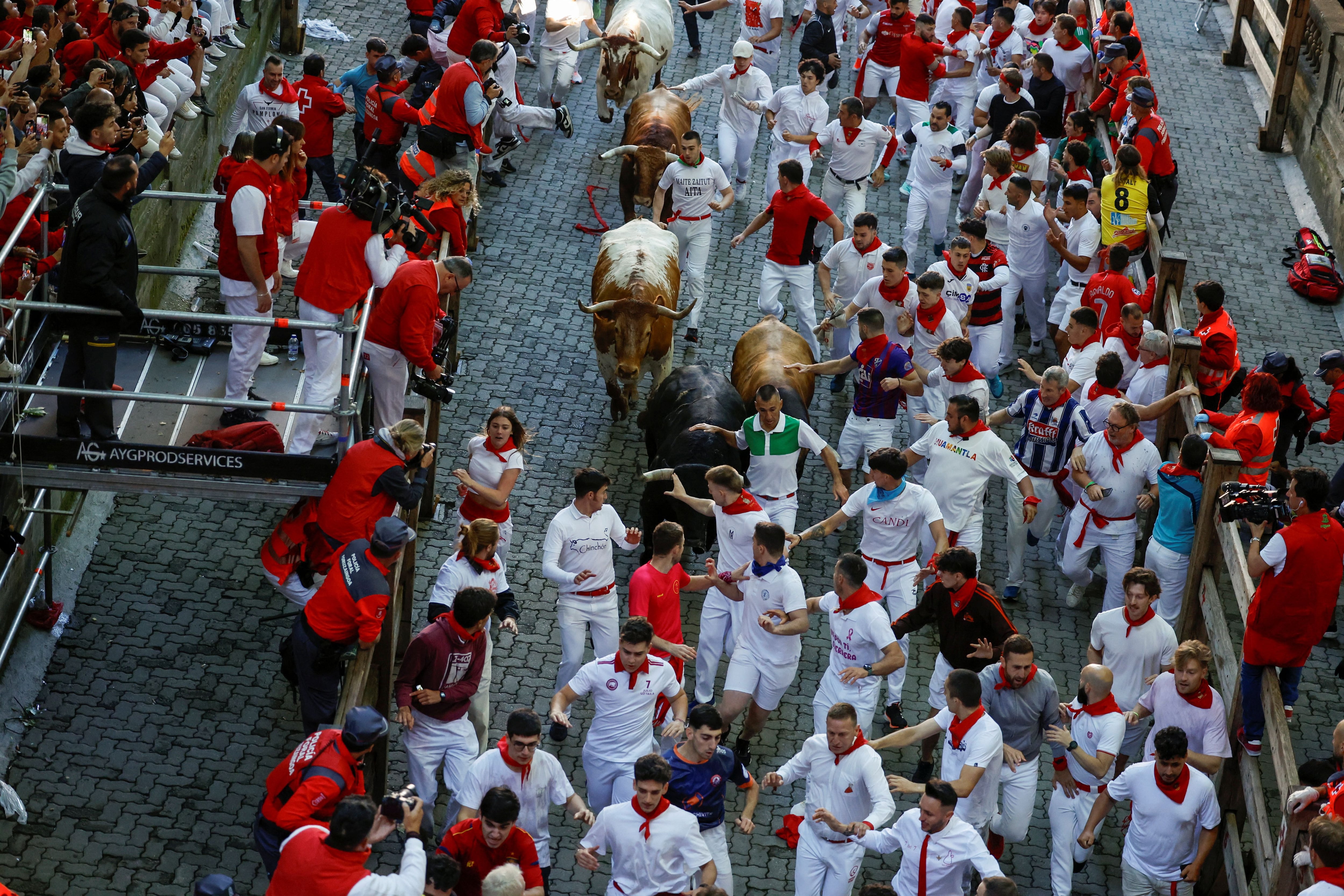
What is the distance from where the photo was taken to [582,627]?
1089cm

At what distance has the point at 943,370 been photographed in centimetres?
1290

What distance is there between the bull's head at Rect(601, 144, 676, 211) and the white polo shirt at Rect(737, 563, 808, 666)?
7.19 m

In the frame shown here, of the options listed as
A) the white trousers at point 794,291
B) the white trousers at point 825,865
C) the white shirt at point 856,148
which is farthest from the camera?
the white shirt at point 856,148

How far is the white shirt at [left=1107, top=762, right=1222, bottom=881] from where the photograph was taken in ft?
30.3

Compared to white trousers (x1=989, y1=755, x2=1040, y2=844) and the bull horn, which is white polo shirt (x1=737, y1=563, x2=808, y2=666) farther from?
the bull horn

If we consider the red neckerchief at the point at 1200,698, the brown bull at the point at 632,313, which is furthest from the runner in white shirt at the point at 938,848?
the brown bull at the point at 632,313

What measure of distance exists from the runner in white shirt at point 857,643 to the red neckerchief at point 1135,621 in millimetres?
1535

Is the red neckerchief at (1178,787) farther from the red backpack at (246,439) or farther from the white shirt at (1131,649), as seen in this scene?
the red backpack at (246,439)

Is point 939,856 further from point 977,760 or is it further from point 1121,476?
point 1121,476

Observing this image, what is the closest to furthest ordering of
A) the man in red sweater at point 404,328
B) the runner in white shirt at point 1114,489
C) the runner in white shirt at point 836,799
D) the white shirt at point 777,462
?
the runner in white shirt at point 836,799 < the man in red sweater at point 404,328 < the runner in white shirt at point 1114,489 < the white shirt at point 777,462

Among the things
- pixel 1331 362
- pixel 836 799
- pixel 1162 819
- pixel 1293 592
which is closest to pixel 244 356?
pixel 836 799

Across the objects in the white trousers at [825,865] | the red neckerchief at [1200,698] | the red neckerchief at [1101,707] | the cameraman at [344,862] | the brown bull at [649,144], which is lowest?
the brown bull at [649,144]

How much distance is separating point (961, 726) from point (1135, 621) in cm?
175

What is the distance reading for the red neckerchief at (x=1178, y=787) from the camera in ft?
30.3
